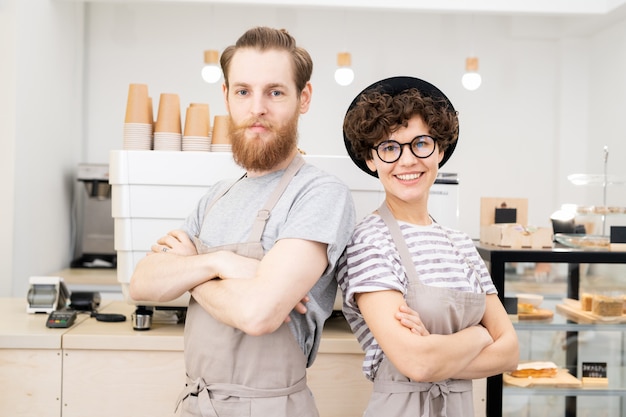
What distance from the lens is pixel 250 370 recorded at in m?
1.42

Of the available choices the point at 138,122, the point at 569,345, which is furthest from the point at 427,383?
the point at 569,345

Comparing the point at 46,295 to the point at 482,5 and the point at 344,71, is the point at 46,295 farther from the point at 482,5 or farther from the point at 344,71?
the point at 482,5

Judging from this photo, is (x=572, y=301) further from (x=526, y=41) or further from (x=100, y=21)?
(x=100, y=21)

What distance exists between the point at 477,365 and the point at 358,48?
4.14 m

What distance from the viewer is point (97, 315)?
228 centimetres

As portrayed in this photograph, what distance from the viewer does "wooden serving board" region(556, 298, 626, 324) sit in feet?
8.13

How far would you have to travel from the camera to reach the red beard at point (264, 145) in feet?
4.76

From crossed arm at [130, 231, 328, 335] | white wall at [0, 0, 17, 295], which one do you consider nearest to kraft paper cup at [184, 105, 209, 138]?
crossed arm at [130, 231, 328, 335]

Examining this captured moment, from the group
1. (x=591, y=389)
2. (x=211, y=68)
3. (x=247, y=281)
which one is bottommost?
(x=591, y=389)

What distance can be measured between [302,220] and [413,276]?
30 cm

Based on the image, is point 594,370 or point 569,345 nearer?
point 594,370

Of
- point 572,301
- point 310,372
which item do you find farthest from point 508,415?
point 310,372

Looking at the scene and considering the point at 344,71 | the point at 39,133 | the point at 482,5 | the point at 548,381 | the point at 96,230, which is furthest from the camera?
the point at 96,230

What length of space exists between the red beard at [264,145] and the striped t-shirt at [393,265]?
0.26 metres
